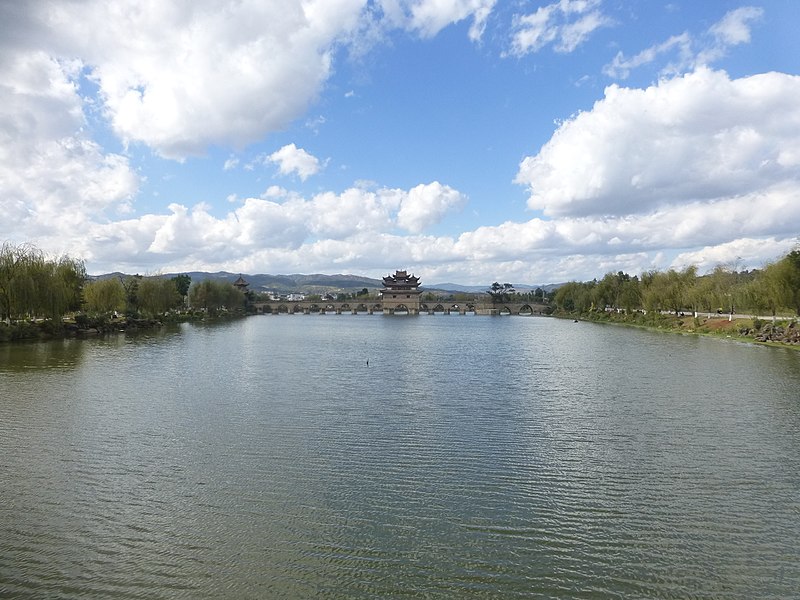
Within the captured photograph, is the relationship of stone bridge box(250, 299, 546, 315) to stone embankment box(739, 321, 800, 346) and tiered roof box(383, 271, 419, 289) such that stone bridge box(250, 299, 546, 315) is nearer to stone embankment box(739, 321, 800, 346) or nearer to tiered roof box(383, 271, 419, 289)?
tiered roof box(383, 271, 419, 289)

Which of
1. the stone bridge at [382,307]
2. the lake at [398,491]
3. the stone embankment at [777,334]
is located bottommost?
the lake at [398,491]

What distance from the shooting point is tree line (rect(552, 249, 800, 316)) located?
40.7 m

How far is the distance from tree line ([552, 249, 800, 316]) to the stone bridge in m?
40.6

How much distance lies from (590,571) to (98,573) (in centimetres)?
671

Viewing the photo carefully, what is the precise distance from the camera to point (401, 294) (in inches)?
5797

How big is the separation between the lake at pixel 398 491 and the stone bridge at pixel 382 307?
12382 cm

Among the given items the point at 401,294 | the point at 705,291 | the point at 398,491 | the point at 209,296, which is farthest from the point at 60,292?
the point at 401,294

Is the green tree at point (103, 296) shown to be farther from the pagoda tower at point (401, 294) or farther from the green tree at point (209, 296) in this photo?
the pagoda tower at point (401, 294)

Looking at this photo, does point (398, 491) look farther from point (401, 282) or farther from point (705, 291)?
point (401, 282)

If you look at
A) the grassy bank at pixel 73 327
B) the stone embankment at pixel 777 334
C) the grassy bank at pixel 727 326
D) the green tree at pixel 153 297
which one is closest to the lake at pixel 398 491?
the stone embankment at pixel 777 334

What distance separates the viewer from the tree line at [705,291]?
40656 millimetres

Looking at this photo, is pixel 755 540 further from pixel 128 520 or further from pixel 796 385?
pixel 796 385

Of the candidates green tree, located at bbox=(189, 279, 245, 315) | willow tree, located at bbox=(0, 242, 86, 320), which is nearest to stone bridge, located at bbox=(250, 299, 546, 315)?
green tree, located at bbox=(189, 279, 245, 315)

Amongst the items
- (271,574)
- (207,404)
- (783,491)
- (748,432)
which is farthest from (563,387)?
(271,574)
